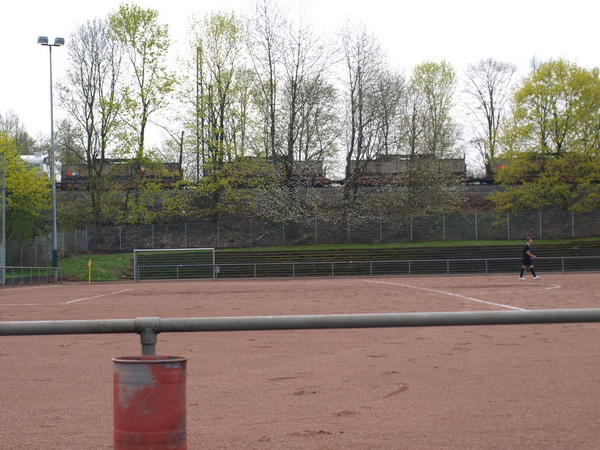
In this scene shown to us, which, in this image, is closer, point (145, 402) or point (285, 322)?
point (145, 402)

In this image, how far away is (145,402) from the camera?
2.98 m

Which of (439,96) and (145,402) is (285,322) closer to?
(145,402)

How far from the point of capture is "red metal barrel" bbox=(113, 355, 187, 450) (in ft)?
9.78

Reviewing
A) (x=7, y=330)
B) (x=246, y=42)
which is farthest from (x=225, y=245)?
(x=7, y=330)

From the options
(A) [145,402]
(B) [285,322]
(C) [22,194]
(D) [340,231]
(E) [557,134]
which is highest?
(E) [557,134]

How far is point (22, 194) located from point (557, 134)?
39.1 m

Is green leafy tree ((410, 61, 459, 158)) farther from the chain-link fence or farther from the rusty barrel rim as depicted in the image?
the rusty barrel rim

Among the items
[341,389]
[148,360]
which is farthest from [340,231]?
[148,360]

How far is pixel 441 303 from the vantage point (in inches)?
764

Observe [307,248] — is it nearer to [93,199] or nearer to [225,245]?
[225,245]

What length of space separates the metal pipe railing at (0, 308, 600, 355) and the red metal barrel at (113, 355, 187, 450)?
0.21 metres

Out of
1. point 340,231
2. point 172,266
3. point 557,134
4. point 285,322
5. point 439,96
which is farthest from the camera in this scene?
point 439,96

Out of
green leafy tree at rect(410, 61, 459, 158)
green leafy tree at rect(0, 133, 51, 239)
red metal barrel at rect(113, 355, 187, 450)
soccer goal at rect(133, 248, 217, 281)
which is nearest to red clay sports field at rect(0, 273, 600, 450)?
red metal barrel at rect(113, 355, 187, 450)

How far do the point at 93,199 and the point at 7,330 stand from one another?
2151 inches
